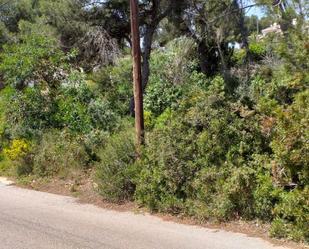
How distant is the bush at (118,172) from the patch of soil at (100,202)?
22 cm

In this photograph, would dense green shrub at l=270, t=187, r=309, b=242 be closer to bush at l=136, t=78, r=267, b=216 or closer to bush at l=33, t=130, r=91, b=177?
bush at l=136, t=78, r=267, b=216

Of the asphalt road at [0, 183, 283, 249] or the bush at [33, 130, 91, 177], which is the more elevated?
the bush at [33, 130, 91, 177]

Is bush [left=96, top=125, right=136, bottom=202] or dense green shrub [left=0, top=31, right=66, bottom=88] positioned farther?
dense green shrub [left=0, top=31, right=66, bottom=88]

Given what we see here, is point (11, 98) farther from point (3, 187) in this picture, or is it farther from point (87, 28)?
point (87, 28)

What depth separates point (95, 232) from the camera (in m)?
8.46

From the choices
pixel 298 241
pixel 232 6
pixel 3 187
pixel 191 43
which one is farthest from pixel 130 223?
pixel 191 43

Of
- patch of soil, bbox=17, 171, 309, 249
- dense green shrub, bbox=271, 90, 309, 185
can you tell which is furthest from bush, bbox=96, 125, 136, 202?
dense green shrub, bbox=271, 90, 309, 185

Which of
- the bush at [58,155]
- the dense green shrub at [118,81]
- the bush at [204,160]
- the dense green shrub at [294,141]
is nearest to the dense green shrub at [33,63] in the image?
the bush at [58,155]

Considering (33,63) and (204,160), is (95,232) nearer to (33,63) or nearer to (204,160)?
(204,160)

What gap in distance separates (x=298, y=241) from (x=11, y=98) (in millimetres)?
9492

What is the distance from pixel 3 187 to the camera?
1333cm

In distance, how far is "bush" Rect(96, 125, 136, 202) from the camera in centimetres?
1055

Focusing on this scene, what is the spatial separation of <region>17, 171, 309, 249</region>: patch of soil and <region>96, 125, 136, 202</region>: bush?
222mm

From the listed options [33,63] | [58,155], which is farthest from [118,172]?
[33,63]
